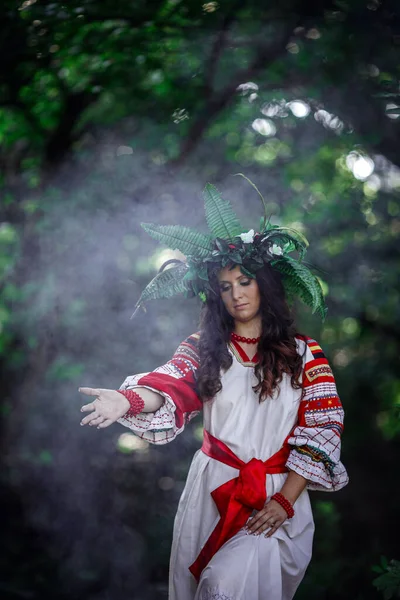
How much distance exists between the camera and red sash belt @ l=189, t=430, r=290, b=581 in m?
2.04

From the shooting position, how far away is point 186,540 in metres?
2.16

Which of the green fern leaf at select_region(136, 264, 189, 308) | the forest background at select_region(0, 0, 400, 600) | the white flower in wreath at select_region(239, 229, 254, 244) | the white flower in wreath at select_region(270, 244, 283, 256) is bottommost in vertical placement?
the forest background at select_region(0, 0, 400, 600)

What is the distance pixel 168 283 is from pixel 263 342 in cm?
39

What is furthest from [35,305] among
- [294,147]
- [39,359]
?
[294,147]

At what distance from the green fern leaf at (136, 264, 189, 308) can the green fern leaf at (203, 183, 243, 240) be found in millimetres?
173

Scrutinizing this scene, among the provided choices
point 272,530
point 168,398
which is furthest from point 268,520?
point 168,398

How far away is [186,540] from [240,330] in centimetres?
74

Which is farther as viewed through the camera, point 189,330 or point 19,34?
point 189,330

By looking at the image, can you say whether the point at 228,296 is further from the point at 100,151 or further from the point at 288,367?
the point at 100,151

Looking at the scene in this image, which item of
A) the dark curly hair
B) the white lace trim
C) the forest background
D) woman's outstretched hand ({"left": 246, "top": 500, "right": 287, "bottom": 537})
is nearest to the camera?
the white lace trim

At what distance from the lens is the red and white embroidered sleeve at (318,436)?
2061mm

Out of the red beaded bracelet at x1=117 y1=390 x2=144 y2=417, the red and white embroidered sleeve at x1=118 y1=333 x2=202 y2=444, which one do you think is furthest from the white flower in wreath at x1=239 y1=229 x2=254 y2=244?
the red beaded bracelet at x1=117 y1=390 x2=144 y2=417

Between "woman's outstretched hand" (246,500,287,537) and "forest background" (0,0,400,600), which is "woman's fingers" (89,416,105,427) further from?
"forest background" (0,0,400,600)

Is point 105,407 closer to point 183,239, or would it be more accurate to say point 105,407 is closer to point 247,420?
point 247,420
